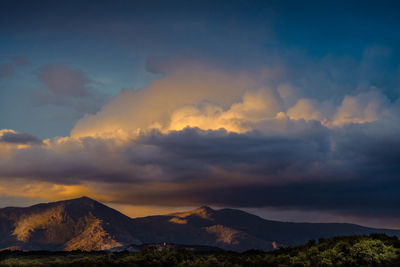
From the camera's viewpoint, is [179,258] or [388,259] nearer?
[388,259]

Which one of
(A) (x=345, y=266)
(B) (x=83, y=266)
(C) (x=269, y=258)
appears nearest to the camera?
(B) (x=83, y=266)

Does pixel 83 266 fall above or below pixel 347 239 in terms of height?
below

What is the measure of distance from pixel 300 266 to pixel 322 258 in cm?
347

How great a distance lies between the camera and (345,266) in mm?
66375

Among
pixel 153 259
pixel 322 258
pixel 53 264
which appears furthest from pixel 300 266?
pixel 53 264

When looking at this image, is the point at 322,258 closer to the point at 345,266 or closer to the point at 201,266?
the point at 345,266

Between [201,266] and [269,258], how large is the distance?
514 inches

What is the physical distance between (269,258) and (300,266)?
5717 millimetres

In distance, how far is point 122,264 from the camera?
214ft

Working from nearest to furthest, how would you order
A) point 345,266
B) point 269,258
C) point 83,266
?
point 83,266, point 345,266, point 269,258

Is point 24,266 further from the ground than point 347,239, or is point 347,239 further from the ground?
point 347,239

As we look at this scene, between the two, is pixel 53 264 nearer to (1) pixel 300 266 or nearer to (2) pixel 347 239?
(1) pixel 300 266

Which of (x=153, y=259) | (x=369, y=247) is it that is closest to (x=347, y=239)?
(x=369, y=247)

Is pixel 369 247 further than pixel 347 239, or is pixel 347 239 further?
pixel 347 239
